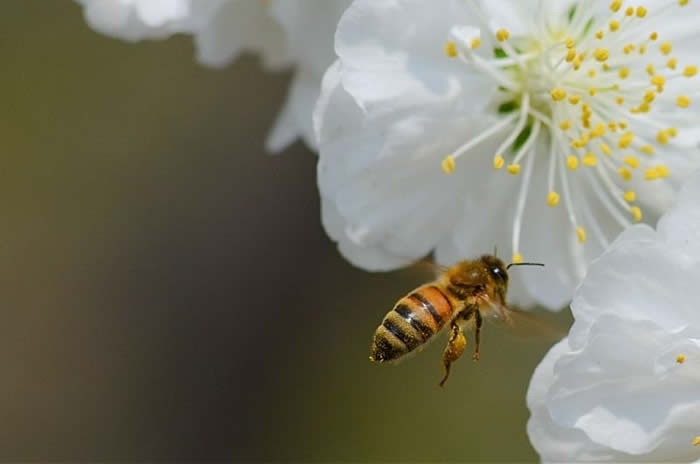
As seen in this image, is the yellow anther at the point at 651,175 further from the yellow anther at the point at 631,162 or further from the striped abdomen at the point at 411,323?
the striped abdomen at the point at 411,323

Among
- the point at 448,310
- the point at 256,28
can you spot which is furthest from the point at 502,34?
the point at 256,28

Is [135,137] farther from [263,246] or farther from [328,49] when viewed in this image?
[328,49]

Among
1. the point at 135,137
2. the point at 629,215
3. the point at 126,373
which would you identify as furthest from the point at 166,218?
the point at 629,215

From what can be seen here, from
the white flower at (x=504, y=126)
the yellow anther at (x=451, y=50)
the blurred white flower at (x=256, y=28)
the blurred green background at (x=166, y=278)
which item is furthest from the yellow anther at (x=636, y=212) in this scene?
the blurred green background at (x=166, y=278)

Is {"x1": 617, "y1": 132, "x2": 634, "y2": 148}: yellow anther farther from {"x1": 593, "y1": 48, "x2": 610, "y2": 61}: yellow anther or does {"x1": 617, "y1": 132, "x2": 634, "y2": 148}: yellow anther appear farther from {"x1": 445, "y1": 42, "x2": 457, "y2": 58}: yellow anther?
{"x1": 445, "y1": 42, "x2": 457, "y2": 58}: yellow anther

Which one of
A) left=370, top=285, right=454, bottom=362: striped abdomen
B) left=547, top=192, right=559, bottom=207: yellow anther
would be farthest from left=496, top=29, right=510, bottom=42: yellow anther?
left=370, top=285, right=454, bottom=362: striped abdomen
